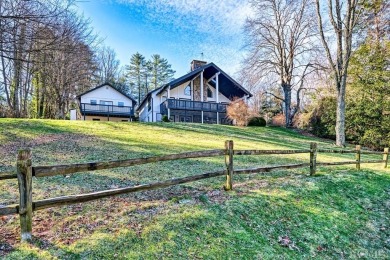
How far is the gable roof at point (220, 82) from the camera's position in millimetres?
28219

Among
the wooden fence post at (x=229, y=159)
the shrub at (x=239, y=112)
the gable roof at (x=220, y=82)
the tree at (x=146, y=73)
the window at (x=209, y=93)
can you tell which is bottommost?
the wooden fence post at (x=229, y=159)

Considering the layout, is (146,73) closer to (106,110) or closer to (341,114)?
(106,110)

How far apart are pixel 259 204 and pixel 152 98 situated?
26.9 m

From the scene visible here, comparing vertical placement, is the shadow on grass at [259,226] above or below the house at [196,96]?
below

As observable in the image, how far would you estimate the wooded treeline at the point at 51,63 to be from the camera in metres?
8.05

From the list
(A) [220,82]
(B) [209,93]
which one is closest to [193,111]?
(B) [209,93]

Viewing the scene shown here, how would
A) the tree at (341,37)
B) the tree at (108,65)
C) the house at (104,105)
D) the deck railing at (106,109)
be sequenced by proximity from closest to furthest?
the tree at (341,37) → the deck railing at (106,109) → the house at (104,105) → the tree at (108,65)

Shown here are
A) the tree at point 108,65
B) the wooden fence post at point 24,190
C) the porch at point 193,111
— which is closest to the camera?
the wooden fence post at point 24,190

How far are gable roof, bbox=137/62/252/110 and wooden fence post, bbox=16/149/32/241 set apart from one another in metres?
24.6

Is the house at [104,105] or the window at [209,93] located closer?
the house at [104,105]

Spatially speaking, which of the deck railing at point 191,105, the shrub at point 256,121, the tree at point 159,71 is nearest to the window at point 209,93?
the deck railing at point 191,105

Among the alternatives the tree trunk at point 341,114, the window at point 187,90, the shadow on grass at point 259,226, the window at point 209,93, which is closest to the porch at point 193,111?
the window at point 187,90

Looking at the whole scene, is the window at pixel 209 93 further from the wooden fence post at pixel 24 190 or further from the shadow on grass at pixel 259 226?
the wooden fence post at pixel 24 190

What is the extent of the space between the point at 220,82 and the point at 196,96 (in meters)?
3.76
